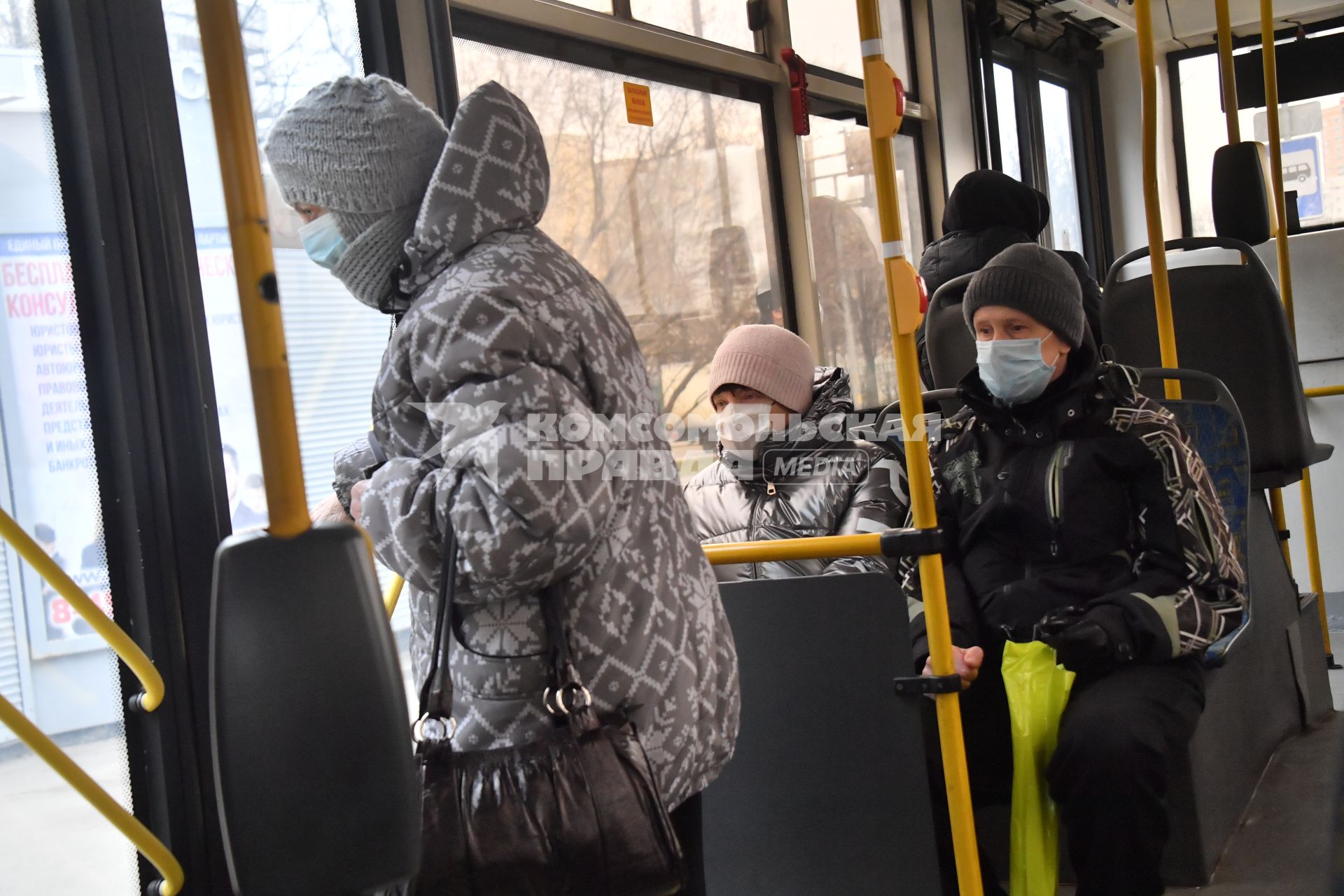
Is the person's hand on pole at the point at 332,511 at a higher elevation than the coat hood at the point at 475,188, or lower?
lower

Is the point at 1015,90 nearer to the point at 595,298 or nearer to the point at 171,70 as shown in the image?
the point at 171,70

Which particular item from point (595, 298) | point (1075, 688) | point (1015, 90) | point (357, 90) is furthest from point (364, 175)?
point (1015, 90)

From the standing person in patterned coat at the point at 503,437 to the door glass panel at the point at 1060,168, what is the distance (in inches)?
256

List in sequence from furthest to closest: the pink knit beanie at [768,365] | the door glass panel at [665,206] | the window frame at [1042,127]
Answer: the window frame at [1042,127] < the door glass panel at [665,206] < the pink knit beanie at [768,365]

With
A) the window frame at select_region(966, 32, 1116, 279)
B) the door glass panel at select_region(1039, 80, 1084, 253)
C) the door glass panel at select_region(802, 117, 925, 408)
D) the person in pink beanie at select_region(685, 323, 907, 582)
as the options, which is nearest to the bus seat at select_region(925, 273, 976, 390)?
the person in pink beanie at select_region(685, 323, 907, 582)

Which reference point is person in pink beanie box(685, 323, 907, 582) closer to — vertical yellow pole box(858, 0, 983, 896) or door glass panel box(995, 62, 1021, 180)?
vertical yellow pole box(858, 0, 983, 896)

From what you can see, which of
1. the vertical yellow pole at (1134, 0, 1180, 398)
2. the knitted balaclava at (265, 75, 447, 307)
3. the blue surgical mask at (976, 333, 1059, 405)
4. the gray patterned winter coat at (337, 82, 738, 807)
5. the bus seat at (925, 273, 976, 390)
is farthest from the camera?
the bus seat at (925, 273, 976, 390)

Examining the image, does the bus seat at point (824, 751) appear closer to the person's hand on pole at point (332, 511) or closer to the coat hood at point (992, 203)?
the person's hand on pole at point (332, 511)

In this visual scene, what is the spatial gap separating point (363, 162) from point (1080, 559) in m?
1.43

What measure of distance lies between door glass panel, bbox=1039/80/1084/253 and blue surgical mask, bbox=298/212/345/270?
6.54m

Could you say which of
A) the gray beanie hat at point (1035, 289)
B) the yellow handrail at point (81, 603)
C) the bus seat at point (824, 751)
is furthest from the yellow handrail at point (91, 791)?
the gray beanie hat at point (1035, 289)

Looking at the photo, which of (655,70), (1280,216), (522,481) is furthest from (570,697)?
(655,70)

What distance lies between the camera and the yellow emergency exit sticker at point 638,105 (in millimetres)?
3934

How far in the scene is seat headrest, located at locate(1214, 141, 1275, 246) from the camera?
2.99 meters
